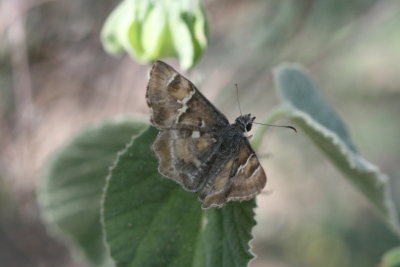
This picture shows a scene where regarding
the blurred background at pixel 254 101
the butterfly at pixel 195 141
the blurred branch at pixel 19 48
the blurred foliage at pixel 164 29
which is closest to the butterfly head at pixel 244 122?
the butterfly at pixel 195 141

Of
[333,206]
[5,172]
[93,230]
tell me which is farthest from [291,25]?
[93,230]

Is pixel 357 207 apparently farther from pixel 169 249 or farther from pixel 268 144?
pixel 169 249

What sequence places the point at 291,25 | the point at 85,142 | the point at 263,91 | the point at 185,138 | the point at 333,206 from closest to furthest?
the point at 185,138, the point at 85,142, the point at 291,25, the point at 263,91, the point at 333,206

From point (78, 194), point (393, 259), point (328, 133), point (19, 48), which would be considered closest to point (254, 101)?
point (19, 48)

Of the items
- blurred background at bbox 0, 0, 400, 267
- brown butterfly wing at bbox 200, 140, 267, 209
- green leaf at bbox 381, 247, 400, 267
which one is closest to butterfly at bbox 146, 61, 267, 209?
brown butterfly wing at bbox 200, 140, 267, 209

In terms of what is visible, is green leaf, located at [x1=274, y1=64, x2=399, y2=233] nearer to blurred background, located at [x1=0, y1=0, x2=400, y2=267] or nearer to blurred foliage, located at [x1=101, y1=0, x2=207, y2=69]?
blurred foliage, located at [x1=101, y1=0, x2=207, y2=69]

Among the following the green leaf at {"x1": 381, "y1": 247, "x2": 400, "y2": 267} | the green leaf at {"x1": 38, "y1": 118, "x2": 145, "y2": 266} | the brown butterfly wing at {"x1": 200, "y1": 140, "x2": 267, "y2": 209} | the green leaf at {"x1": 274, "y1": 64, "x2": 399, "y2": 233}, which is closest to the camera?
the brown butterfly wing at {"x1": 200, "y1": 140, "x2": 267, "y2": 209}

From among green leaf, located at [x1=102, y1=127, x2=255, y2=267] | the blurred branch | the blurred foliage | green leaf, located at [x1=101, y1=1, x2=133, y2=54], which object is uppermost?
the blurred branch

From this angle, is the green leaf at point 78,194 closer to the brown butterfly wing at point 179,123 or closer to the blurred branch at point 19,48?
the brown butterfly wing at point 179,123
